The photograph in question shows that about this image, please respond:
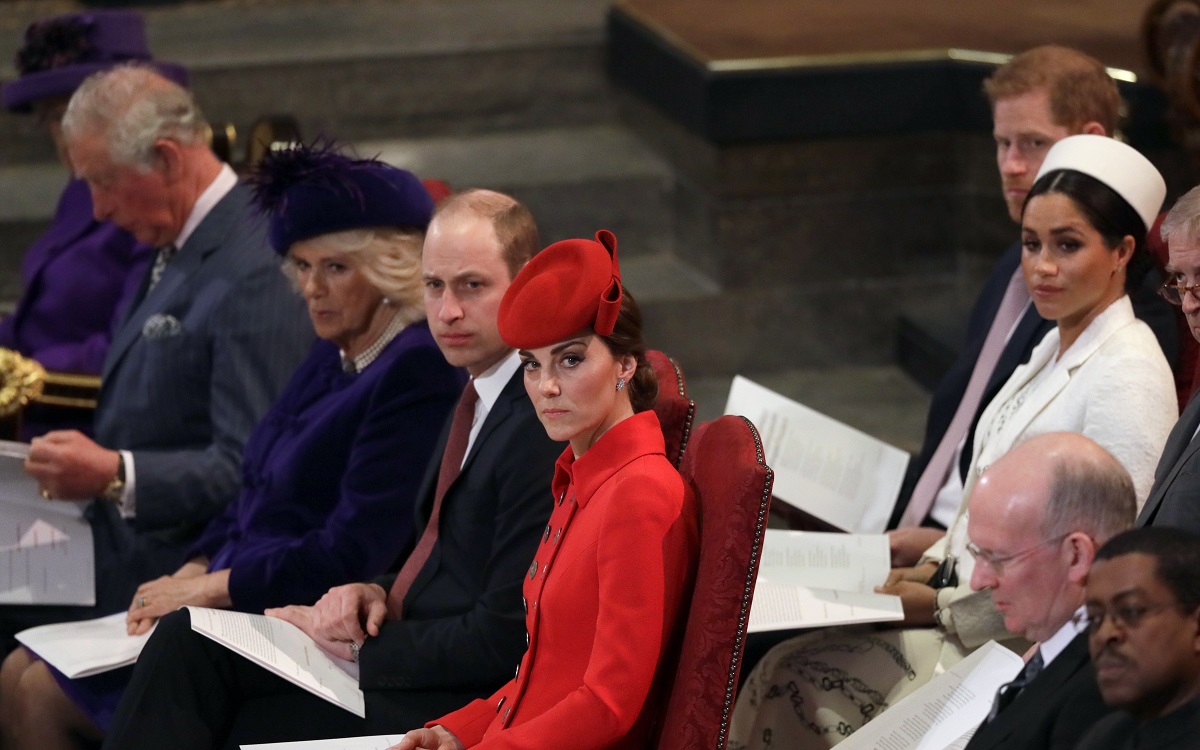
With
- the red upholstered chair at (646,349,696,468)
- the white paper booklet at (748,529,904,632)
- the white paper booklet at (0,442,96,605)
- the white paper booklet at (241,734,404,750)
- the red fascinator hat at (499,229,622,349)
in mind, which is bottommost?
the white paper booklet at (0,442,96,605)

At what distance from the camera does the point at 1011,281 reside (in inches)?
133

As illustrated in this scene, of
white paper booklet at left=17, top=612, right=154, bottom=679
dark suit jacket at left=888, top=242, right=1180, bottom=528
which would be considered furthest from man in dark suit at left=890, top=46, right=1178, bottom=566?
white paper booklet at left=17, top=612, right=154, bottom=679

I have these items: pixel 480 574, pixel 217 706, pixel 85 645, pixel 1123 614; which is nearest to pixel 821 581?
pixel 480 574

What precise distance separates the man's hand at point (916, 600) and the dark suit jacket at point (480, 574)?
0.69 meters

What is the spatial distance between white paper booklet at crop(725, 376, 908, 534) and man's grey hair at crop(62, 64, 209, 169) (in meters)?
1.52

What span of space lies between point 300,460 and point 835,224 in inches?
107

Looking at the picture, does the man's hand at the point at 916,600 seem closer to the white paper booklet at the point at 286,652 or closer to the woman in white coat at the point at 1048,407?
the woman in white coat at the point at 1048,407

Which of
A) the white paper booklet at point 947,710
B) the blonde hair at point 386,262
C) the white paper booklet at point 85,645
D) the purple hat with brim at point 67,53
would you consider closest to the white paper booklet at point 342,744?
the white paper booklet at point 85,645

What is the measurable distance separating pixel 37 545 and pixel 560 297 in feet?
6.14

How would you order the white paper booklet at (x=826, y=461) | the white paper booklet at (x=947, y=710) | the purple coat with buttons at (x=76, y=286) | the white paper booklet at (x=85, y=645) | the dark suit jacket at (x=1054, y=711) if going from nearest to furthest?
1. the dark suit jacket at (x=1054, y=711)
2. the white paper booklet at (x=947, y=710)
3. the white paper booklet at (x=85, y=645)
4. the white paper booklet at (x=826, y=461)
5. the purple coat with buttons at (x=76, y=286)

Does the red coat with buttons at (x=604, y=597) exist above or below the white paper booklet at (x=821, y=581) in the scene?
above

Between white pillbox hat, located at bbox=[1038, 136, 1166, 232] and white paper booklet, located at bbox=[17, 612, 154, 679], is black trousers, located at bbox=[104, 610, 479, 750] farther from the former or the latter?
white pillbox hat, located at bbox=[1038, 136, 1166, 232]

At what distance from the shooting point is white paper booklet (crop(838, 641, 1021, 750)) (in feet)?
6.97

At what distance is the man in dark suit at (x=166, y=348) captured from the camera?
3529 millimetres
